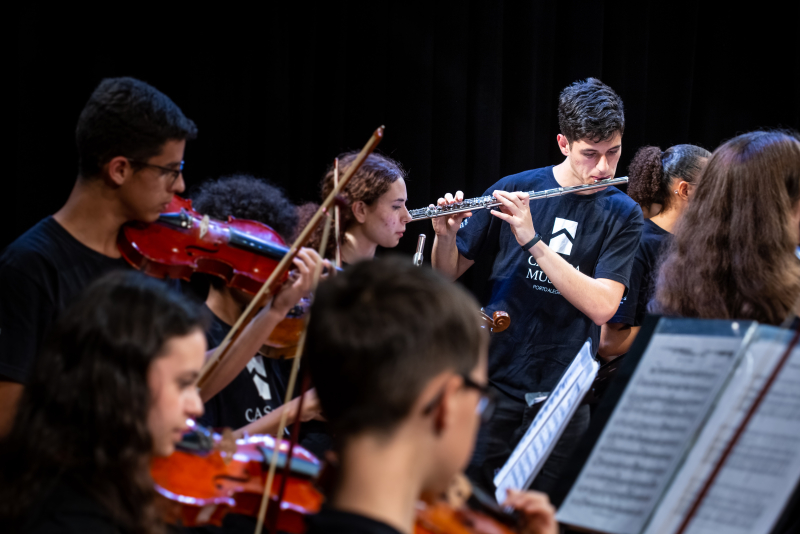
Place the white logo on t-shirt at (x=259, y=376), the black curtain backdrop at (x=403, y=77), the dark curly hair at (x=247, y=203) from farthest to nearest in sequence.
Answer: the black curtain backdrop at (x=403, y=77) < the dark curly hair at (x=247, y=203) < the white logo on t-shirt at (x=259, y=376)

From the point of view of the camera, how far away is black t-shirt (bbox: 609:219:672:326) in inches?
101

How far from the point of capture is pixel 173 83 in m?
2.42

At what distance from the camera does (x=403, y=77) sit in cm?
288

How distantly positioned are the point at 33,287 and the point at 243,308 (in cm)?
52

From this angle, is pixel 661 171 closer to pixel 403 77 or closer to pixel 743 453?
pixel 403 77

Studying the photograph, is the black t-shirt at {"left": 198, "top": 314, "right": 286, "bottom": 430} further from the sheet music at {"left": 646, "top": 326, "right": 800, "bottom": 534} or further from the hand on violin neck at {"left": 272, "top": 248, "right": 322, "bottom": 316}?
the sheet music at {"left": 646, "top": 326, "right": 800, "bottom": 534}

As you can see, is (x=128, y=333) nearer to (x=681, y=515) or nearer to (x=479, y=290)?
(x=681, y=515)

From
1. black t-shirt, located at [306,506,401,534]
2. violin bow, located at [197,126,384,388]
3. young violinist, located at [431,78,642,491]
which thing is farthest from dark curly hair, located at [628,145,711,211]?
black t-shirt, located at [306,506,401,534]

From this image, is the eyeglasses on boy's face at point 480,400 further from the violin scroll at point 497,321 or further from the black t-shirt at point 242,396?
the violin scroll at point 497,321

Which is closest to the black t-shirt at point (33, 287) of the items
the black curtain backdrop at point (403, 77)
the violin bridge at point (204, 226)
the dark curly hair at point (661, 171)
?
the violin bridge at point (204, 226)

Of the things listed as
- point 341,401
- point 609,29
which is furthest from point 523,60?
point 341,401

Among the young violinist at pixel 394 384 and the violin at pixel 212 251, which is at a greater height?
the young violinist at pixel 394 384

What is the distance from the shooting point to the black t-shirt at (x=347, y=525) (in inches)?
31.8

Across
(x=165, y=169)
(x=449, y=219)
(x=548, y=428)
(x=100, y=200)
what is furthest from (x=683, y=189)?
(x=100, y=200)
